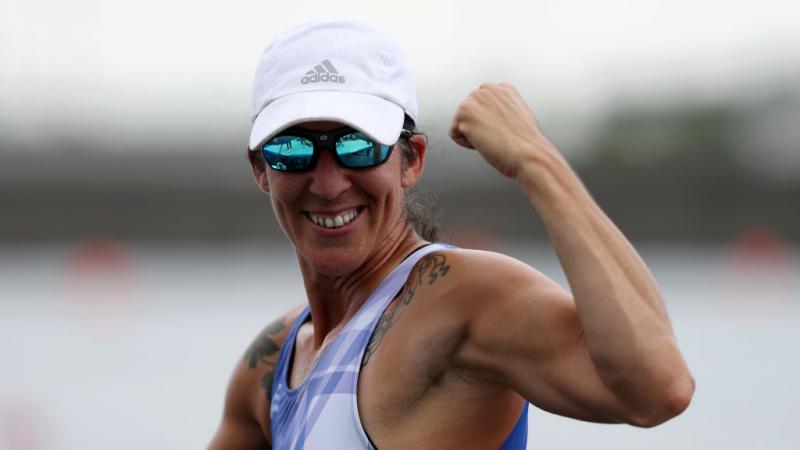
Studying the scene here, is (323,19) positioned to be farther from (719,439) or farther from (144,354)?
(144,354)

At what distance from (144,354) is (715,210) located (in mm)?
15389

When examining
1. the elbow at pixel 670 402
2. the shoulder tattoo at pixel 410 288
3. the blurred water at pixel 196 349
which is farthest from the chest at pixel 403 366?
the blurred water at pixel 196 349

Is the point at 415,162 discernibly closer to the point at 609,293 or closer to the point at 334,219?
the point at 334,219

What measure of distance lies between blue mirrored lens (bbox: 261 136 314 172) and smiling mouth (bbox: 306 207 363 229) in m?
0.12

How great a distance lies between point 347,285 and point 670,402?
1.07 meters

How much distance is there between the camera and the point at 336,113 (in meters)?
2.82

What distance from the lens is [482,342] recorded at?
8.57ft

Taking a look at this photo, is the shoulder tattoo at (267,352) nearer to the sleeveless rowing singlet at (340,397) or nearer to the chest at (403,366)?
the sleeveless rowing singlet at (340,397)

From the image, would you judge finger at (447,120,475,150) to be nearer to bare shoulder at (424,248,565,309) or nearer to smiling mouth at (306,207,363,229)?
bare shoulder at (424,248,565,309)

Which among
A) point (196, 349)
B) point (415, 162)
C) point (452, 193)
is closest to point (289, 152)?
point (415, 162)

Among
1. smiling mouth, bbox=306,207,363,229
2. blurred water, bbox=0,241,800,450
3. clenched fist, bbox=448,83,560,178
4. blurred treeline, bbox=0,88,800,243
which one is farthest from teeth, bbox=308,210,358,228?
blurred treeline, bbox=0,88,800,243

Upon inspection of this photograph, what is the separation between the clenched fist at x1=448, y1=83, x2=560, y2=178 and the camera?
249 cm

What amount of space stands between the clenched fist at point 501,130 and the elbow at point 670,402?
0.47 m

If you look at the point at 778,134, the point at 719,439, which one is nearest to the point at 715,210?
the point at 778,134
